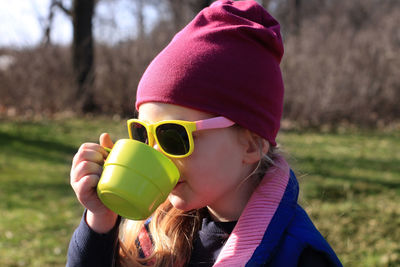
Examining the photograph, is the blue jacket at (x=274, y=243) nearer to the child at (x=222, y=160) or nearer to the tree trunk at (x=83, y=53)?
the child at (x=222, y=160)

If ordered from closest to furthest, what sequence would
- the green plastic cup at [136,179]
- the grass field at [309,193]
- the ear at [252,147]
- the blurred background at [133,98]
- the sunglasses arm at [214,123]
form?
the green plastic cup at [136,179] < the sunglasses arm at [214,123] < the ear at [252,147] < the grass field at [309,193] < the blurred background at [133,98]

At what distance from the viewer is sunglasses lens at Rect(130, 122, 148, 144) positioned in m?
1.78

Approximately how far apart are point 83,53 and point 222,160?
38.7 ft

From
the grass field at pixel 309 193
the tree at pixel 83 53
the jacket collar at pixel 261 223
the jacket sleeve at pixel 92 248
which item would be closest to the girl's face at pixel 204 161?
the jacket collar at pixel 261 223

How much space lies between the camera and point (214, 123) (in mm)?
1702

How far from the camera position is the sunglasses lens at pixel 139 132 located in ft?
5.83

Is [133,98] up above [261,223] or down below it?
below

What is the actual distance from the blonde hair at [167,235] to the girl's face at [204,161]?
0.14 metres

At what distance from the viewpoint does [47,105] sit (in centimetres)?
1266

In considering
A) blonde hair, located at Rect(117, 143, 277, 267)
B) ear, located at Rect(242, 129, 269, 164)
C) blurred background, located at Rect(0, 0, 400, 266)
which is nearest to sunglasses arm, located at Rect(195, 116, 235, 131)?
ear, located at Rect(242, 129, 269, 164)

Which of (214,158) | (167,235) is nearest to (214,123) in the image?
(214,158)

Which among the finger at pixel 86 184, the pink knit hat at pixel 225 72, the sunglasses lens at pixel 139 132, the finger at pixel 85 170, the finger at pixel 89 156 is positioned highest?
the pink knit hat at pixel 225 72

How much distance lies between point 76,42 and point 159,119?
39.2 ft

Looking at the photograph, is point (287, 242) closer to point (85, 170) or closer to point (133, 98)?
point (85, 170)
